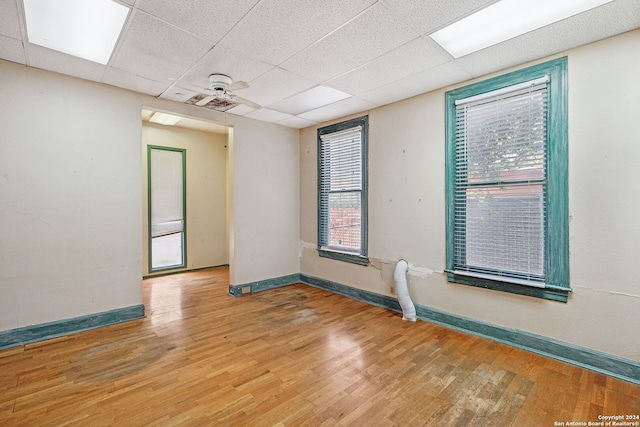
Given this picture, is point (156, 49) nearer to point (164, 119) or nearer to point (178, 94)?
point (178, 94)

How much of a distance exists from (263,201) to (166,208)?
244 centimetres

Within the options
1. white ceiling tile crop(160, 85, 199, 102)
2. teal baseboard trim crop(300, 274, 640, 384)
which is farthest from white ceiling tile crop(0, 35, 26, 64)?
teal baseboard trim crop(300, 274, 640, 384)

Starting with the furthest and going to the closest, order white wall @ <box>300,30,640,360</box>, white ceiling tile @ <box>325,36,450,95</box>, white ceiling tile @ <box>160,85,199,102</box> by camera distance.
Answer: white ceiling tile @ <box>160,85,199,102</box>, white ceiling tile @ <box>325,36,450,95</box>, white wall @ <box>300,30,640,360</box>

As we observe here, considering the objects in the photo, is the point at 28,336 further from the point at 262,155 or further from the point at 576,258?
the point at 576,258

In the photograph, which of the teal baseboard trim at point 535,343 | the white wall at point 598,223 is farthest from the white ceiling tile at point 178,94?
the teal baseboard trim at point 535,343

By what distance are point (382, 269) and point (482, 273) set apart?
127cm

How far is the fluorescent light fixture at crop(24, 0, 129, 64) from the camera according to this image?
80.7 inches

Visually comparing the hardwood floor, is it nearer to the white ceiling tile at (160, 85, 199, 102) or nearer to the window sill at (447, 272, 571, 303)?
the window sill at (447, 272, 571, 303)

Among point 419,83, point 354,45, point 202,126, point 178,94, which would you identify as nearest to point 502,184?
point 419,83

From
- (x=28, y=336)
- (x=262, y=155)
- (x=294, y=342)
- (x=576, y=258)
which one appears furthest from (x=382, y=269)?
(x=28, y=336)

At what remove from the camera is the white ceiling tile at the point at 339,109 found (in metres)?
3.92

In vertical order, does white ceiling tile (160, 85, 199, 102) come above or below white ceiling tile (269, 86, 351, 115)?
below

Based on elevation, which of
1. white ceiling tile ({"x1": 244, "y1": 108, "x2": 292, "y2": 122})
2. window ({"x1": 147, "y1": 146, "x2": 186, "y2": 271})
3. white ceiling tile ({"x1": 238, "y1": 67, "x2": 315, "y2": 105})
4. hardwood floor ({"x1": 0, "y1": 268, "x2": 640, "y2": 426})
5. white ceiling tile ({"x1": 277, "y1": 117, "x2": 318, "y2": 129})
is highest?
white ceiling tile ({"x1": 277, "y1": 117, "x2": 318, "y2": 129})

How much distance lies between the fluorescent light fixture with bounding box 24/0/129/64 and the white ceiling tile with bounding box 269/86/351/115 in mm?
1921
